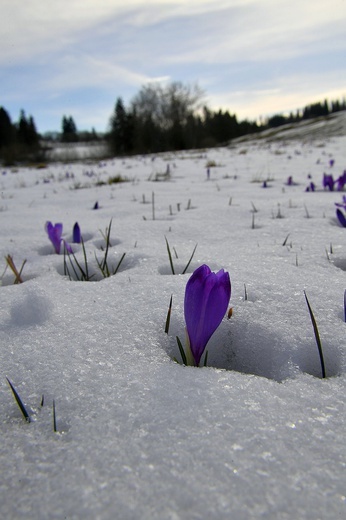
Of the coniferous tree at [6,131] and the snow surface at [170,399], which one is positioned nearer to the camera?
the snow surface at [170,399]

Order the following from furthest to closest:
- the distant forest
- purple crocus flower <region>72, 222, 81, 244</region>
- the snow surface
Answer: the distant forest
purple crocus flower <region>72, 222, 81, 244</region>
the snow surface

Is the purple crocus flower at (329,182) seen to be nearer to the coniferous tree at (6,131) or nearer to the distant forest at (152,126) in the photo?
the distant forest at (152,126)

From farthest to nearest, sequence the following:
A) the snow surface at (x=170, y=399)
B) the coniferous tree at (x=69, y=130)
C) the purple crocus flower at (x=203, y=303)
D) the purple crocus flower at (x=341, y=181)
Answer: the coniferous tree at (x=69, y=130), the purple crocus flower at (x=341, y=181), the purple crocus flower at (x=203, y=303), the snow surface at (x=170, y=399)

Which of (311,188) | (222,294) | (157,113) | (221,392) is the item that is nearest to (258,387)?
(221,392)

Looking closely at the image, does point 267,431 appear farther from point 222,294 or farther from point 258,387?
point 222,294

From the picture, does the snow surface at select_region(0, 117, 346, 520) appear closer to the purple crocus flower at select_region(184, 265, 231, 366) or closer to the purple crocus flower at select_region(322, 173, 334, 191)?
the purple crocus flower at select_region(184, 265, 231, 366)

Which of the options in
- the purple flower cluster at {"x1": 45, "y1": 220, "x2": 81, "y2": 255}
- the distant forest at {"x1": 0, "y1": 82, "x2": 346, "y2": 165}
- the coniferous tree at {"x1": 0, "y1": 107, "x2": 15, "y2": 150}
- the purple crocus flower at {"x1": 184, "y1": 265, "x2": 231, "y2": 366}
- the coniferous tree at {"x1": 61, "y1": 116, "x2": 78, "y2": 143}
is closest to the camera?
the purple crocus flower at {"x1": 184, "y1": 265, "x2": 231, "y2": 366}

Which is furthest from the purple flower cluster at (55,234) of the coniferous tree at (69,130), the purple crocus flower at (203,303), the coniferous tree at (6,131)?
the coniferous tree at (69,130)

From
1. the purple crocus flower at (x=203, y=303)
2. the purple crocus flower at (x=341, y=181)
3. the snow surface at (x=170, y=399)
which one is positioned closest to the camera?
the snow surface at (x=170, y=399)

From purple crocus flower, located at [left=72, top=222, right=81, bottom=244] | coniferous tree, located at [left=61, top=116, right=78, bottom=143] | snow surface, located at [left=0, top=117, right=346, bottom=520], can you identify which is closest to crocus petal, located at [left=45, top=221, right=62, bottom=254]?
purple crocus flower, located at [left=72, top=222, right=81, bottom=244]
